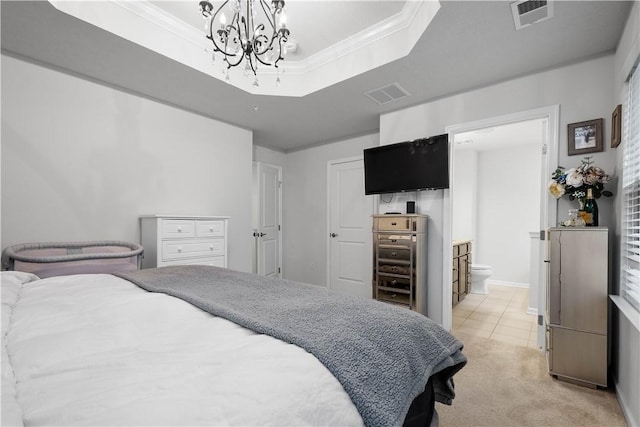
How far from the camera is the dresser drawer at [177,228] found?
9.68 ft

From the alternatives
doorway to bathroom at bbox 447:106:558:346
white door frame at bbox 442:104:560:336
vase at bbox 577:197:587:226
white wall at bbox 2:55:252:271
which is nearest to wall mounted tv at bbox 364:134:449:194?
white door frame at bbox 442:104:560:336

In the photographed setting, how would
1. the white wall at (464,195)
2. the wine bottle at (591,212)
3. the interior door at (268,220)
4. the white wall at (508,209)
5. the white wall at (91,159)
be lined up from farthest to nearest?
the white wall at (464,195) → the white wall at (508,209) → the interior door at (268,220) → the white wall at (91,159) → the wine bottle at (591,212)

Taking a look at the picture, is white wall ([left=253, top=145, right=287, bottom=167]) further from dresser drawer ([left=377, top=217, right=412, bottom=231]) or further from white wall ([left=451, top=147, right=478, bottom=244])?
white wall ([left=451, top=147, right=478, bottom=244])

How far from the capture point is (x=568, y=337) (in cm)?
208

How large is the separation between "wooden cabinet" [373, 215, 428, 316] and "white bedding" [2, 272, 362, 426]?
8.17ft

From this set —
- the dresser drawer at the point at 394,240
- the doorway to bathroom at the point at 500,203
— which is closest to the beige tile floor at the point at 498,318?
the doorway to bathroom at the point at 500,203

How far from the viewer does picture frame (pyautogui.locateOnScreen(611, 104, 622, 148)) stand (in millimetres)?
2000

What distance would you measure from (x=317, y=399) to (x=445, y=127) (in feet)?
10.3

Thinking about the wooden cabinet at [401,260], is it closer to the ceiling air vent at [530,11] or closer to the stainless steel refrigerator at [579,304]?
the stainless steel refrigerator at [579,304]

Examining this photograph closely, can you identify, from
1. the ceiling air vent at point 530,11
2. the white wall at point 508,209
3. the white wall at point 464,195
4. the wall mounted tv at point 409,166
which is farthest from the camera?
the white wall at point 464,195

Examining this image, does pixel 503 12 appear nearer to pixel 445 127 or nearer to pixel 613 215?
pixel 445 127

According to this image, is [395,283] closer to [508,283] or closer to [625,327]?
[625,327]

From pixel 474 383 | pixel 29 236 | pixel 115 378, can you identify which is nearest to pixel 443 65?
pixel 474 383

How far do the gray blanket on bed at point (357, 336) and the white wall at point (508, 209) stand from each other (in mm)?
4942
